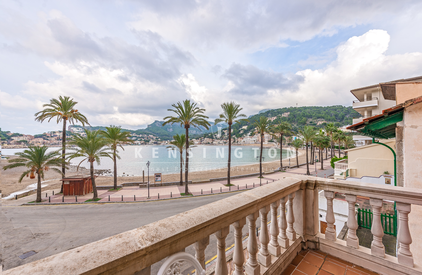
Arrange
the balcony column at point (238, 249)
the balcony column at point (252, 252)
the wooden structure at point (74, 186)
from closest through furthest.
Result: the balcony column at point (238, 249) → the balcony column at point (252, 252) → the wooden structure at point (74, 186)

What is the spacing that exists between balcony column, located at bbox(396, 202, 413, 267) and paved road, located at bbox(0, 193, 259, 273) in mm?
6859

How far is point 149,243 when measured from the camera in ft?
4.23

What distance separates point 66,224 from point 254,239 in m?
15.7

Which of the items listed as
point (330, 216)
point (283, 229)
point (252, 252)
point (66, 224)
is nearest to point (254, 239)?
point (252, 252)

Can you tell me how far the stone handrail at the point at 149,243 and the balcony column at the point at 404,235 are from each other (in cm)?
199

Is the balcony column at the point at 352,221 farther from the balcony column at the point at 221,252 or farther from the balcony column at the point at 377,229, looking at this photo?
the balcony column at the point at 221,252

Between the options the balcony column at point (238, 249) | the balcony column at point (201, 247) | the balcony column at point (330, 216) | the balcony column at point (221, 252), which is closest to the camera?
the balcony column at point (201, 247)

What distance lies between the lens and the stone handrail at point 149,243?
107 cm

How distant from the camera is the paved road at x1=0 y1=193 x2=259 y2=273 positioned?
31.3 ft

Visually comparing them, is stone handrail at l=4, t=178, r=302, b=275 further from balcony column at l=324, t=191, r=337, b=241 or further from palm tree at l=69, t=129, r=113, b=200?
palm tree at l=69, t=129, r=113, b=200

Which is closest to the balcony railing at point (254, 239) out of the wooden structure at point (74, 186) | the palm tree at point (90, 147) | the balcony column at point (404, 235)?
the balcony column at point (404, 235)

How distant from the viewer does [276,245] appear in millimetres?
2627

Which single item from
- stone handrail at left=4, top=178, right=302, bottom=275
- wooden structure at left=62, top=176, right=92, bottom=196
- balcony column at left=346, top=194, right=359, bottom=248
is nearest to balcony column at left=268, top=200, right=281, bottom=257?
stone handrail at left=4, top=178, right=302, bottom=275

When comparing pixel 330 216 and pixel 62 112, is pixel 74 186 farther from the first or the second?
pixel 330 216
